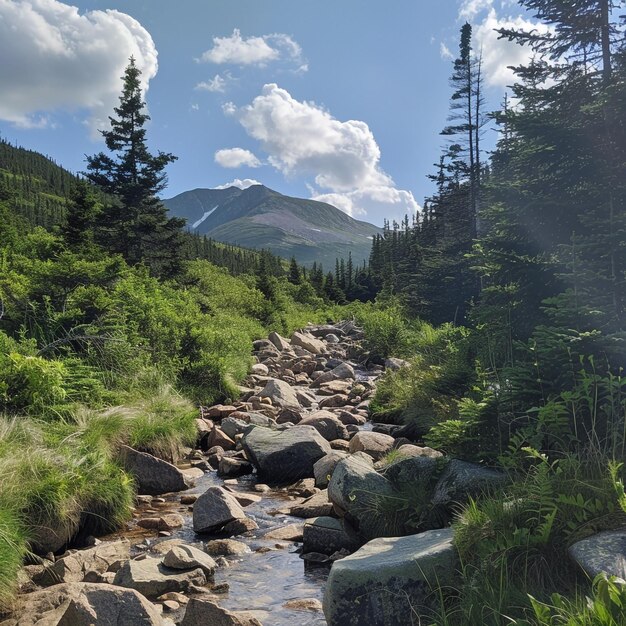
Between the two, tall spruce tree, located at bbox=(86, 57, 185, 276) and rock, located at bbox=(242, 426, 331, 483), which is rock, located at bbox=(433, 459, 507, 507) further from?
tall spruce tree, located at bbox=(86, 57, 185, 276)

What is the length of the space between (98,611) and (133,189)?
75.5 ft

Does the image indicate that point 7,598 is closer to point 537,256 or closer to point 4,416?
point 4,416

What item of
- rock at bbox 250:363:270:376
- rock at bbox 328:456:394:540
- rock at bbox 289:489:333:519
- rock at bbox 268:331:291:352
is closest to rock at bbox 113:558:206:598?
rock at bbox 328:456:394:540

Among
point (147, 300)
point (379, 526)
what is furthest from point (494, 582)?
point (147, 300)

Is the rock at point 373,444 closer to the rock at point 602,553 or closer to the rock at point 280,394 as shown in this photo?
the rock at point 280,394

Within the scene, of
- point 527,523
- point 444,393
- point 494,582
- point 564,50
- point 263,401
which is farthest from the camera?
point 263,401

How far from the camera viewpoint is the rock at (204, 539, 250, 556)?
5668 millimetres

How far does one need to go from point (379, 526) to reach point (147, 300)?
9.26 metres

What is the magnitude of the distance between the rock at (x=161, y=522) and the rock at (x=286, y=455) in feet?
6.67

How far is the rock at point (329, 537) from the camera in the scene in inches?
220

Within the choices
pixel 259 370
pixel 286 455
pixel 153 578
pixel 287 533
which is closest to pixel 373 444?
pixel 286 455

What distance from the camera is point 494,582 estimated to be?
10.8 ft

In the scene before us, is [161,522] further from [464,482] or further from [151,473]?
[464,482]

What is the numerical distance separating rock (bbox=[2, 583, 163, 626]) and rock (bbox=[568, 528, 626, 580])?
2.86 m
